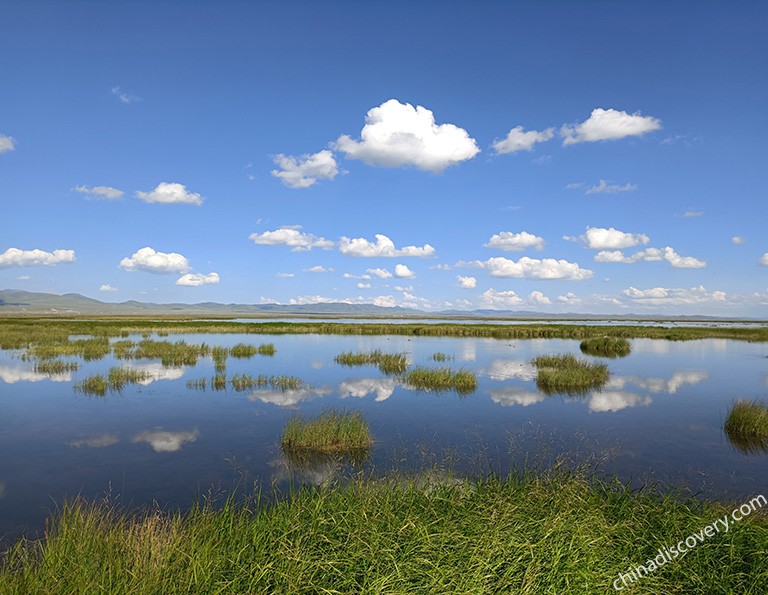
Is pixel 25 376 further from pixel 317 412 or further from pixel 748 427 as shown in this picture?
pixel 748 427

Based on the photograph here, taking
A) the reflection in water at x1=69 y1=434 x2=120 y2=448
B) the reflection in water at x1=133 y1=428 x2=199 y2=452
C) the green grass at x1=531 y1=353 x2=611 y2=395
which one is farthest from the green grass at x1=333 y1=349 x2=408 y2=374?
the reflection in water at x1=69 y1=434 x2=120 y2=448

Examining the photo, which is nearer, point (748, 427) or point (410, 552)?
point (410, 552)

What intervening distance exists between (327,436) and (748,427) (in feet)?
58.9

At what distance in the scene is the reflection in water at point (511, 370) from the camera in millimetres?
32250

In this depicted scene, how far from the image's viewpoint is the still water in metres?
13.1

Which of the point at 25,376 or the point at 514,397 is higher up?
the point at 25,376

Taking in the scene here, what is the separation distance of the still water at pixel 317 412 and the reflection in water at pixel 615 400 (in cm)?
10

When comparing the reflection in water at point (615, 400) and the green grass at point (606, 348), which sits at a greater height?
the green grass at point (606, 348)

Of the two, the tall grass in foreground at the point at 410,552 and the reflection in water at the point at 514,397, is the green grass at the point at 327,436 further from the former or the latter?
the reflection in water at the point at 514,397

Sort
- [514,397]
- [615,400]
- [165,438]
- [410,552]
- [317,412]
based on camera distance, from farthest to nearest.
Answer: [514,397] → [615,400] → [317,412] → [165,438] → [410,552]

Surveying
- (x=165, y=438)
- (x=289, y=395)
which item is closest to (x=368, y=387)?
(x=289, y=395)

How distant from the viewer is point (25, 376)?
30297 mm

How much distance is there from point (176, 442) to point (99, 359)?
88.9ft

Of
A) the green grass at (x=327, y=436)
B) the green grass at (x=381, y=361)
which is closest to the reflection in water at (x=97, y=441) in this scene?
the green grass at (x=327, y=436)
